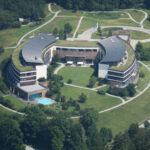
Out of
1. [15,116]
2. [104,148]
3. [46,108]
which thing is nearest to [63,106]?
[46,108]

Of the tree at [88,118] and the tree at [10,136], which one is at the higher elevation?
the tree at [88,118]

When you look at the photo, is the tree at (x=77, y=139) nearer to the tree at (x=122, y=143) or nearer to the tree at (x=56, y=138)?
the tree at (x=56, y=138)

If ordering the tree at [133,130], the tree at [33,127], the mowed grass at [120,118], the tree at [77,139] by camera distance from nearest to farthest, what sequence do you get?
the tree at [77,139] < the tree at [133,130] < the tree at [33,127] < the mowed grass at [120,118]

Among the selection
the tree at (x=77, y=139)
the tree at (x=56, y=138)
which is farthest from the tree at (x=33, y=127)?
the tree at (x=77, y=139)

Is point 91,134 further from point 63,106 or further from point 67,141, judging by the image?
point 63,106

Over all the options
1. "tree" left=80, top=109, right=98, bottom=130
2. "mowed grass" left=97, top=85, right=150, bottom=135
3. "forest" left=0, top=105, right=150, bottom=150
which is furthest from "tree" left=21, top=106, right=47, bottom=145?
"mowed grass" left=97, top=85, right=150, bottom=135

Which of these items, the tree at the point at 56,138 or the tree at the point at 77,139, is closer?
the tree at the point at 77,139

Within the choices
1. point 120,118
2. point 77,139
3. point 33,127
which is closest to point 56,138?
point 77,139

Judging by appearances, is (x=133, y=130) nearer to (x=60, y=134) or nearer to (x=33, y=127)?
(x=60, y=134)

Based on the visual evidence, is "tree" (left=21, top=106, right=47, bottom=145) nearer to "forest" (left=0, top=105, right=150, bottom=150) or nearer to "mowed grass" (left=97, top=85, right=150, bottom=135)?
"forest" (left=0, top=105, right=150, bottom=150)
